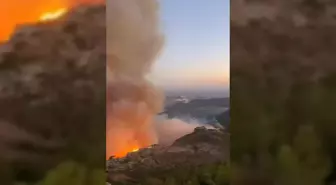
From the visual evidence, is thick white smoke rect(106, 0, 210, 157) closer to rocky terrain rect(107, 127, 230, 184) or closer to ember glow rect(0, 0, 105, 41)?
rocky terrain rect(107, 127, 230, 184)

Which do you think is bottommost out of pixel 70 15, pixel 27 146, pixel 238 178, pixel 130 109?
pixel 238 178

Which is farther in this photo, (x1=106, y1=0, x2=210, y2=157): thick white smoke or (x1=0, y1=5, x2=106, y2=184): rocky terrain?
(x1=106, y1=0, x2=210, y2=157): thick white smoke

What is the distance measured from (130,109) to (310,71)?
777 mm

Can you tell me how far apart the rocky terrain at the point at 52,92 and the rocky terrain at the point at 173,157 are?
0.14 meters

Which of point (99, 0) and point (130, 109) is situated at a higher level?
point (99, 0)

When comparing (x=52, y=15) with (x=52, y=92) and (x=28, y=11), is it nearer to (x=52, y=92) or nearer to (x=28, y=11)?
(x=28, y=11)

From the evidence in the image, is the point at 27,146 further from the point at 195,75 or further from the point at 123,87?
the point at 195,75

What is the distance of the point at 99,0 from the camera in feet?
6.53

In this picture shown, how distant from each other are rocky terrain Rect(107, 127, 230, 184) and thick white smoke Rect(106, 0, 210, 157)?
4 cm

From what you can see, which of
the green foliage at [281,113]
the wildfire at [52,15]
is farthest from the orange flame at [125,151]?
the wildfire at [52,15]

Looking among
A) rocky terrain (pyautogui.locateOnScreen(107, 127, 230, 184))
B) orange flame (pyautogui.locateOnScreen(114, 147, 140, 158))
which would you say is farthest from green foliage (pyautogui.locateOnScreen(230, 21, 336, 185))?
orange flame (pyautogui.locateOnScreen(114, 147, 140, 158))

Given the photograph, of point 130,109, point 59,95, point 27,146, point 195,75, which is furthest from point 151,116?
point 27,146

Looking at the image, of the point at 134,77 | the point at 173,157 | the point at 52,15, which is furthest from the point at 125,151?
the point at 52,15

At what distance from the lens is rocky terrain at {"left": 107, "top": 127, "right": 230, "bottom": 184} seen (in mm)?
2031
